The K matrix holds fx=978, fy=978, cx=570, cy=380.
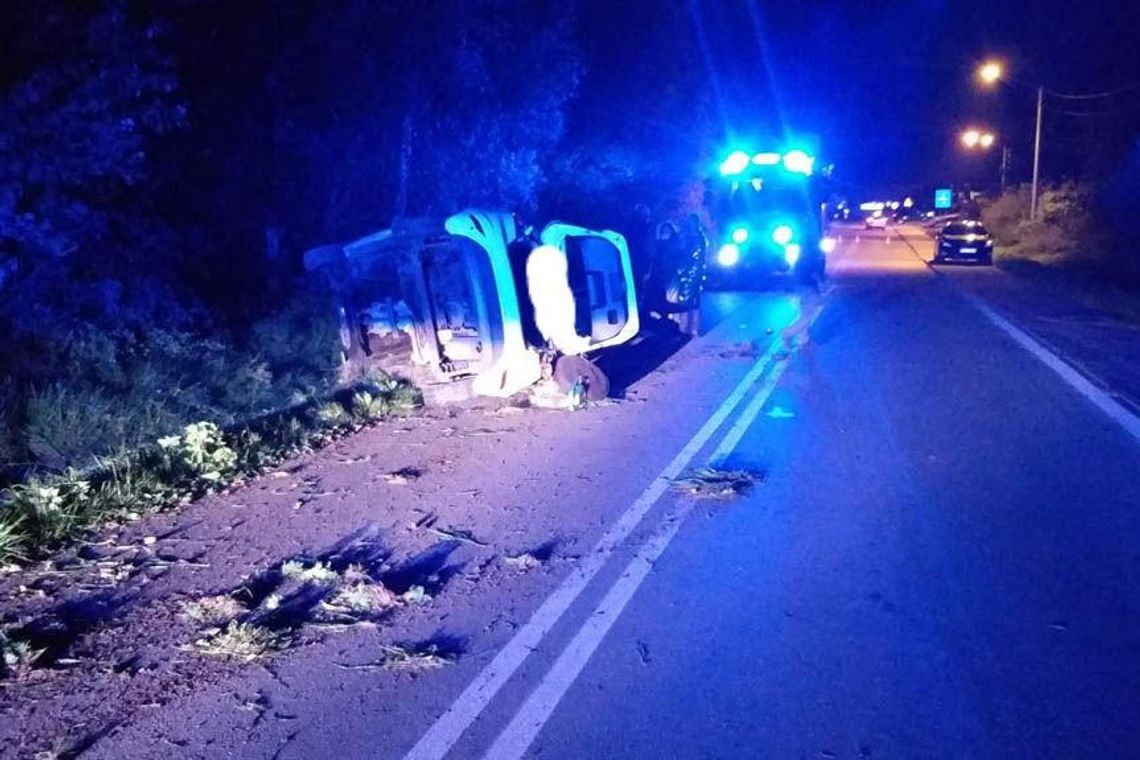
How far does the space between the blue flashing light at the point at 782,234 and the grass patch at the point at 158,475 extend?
14199mm

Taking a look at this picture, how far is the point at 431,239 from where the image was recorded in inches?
387

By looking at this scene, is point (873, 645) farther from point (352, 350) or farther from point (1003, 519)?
point (352, 350)

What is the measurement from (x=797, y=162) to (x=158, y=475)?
17.1 metres

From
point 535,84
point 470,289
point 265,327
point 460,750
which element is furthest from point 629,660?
point 535,84

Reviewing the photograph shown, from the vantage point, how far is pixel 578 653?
473cm

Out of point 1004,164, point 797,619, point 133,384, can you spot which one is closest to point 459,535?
point 797,619

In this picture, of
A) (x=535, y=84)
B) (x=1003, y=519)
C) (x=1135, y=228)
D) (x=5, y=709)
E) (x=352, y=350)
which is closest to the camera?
(x=5, y=709)

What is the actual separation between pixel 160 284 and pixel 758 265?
1501 centimetres

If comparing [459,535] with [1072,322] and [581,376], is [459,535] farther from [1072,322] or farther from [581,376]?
[1072,322]

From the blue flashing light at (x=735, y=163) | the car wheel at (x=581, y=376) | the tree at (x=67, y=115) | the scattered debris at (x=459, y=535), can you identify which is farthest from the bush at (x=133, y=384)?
the blue flashing light at (x=735, y=163)

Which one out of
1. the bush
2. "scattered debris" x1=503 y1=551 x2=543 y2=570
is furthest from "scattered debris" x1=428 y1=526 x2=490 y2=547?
the bush

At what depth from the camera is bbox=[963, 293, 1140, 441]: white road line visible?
357 inches

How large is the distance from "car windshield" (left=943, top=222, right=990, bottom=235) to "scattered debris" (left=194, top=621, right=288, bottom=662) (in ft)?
101

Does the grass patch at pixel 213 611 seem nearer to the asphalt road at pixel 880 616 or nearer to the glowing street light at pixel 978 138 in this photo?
the asphalt road at pixel 880 616
